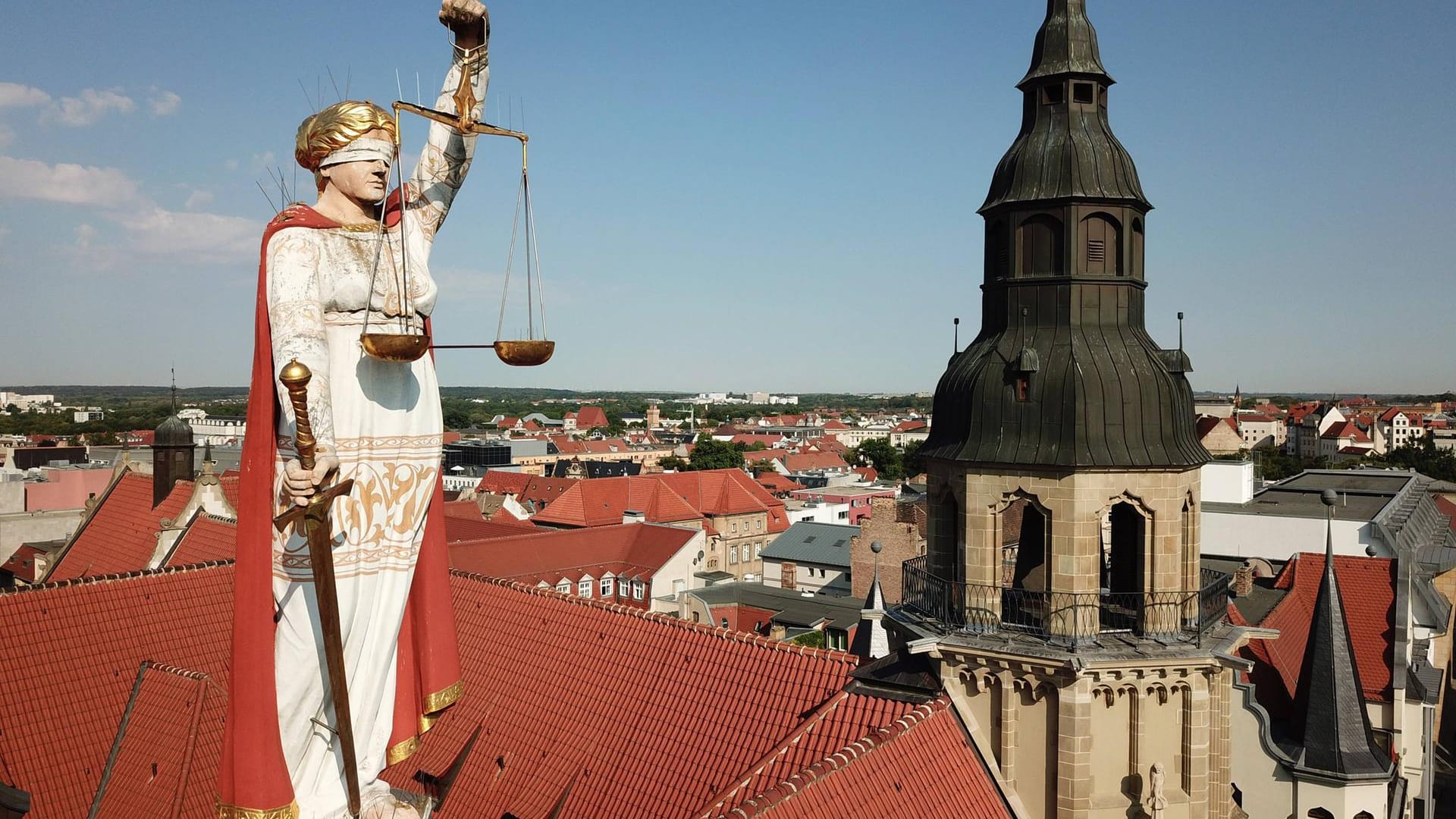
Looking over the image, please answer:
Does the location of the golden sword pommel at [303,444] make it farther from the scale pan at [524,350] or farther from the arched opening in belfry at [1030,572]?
the arched opening in belfry at [1030,572]

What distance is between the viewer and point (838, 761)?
11.4m

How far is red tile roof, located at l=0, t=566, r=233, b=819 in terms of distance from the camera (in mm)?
14141

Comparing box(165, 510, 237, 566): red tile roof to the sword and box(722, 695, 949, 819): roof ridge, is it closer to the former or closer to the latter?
box(722, 695, 949, 819): roof ridge

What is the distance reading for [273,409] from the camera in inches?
202

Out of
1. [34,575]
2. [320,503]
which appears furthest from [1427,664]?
[34,575]

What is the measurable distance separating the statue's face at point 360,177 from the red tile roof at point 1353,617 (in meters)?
24.0

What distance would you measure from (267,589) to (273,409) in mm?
881

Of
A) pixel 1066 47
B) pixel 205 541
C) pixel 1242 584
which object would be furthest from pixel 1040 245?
pixel 1242 584

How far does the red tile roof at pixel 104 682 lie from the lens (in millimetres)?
14141

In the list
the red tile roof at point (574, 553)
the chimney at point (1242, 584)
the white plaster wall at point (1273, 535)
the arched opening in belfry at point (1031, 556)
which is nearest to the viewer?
the arched opening in belfry at point (1031, 556)

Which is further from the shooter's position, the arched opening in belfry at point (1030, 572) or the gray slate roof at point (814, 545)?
the gray slate roof at point (814, 545)

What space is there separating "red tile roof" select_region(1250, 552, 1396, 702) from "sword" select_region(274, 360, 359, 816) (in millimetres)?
23617

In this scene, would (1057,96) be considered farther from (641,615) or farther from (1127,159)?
(641,615)

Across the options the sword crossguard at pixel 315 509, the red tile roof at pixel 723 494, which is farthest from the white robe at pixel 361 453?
the red tile roof at pixel 723 494
